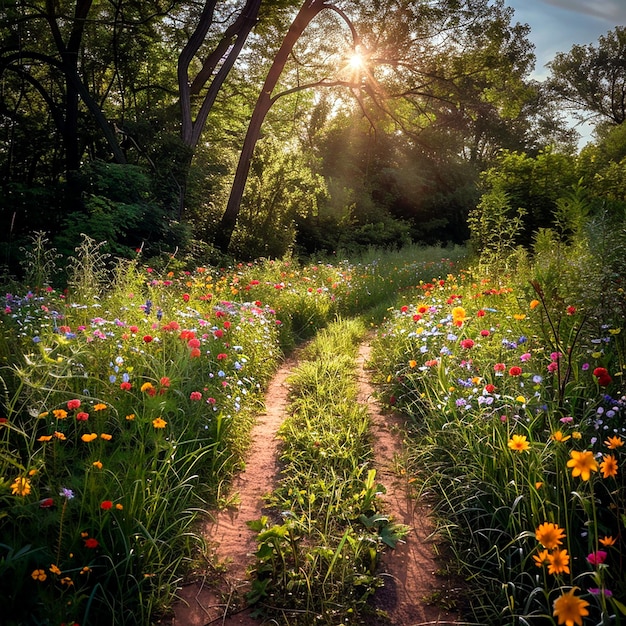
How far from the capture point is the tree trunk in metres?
11.7

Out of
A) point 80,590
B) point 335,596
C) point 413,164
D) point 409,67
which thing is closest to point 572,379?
point 335,596

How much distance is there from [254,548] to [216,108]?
15.1 meters

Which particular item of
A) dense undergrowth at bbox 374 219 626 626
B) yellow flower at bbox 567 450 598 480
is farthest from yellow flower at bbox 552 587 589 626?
yellow flower at bbox 567 450 598 480

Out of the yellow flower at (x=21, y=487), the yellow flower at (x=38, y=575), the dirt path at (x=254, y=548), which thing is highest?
the yellow flower at (x=21, y=487)

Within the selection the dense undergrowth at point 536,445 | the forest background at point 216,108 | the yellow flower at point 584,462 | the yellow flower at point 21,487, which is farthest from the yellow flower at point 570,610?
the forest background at point 216,108

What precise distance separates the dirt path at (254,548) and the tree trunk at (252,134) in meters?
9.17

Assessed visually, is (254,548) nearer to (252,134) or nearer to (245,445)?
(245,445)

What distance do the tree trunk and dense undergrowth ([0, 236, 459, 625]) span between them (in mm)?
6960

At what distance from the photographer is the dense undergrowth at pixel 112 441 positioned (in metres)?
1.93

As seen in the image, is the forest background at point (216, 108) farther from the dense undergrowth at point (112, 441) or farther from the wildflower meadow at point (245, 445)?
the wildflower meadow at point (245, 445)

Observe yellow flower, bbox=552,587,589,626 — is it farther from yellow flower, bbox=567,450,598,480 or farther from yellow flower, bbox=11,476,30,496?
yellow flower, bbox=11,476,30,496

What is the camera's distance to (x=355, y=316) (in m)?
8.27

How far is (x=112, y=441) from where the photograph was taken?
2850mm

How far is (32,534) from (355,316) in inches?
262
